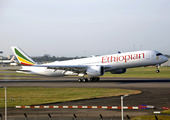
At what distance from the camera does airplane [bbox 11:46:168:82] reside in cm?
5256

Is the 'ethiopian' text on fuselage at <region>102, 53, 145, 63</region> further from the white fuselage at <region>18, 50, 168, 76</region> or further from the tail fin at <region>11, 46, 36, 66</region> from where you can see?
the tail fin at <region>11, 46, 36, 66</region>

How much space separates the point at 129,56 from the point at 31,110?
1241 inches

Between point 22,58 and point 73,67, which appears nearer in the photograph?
point 73,67

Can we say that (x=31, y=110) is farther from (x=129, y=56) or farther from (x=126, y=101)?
(x=129, y=56)

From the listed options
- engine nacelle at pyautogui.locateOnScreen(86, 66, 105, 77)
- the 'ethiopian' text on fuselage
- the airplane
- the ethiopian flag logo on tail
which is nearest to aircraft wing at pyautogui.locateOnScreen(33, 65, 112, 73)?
the airplane

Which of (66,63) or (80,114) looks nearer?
(80,114)

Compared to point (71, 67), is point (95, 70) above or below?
below

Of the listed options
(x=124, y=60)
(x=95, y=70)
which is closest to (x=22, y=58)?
(x=95, y=70)

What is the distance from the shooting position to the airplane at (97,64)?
172ft

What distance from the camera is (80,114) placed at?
77.0 feet

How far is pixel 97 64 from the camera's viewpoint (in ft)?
185

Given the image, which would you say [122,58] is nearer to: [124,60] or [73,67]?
[124,60]

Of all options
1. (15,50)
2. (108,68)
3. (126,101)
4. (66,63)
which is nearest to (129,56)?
(108,68)

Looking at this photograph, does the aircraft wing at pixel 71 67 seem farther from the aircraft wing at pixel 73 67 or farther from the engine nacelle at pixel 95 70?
the engine nacelle at pixel 95 70
